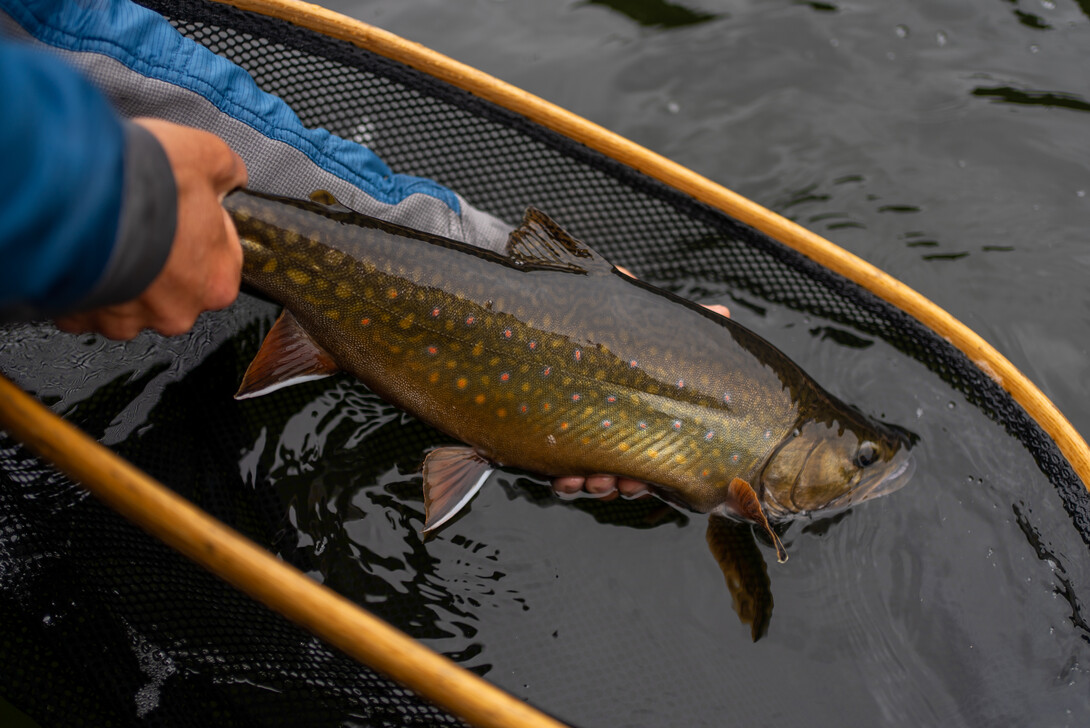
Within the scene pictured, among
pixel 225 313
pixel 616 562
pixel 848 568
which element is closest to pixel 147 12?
pixel 225 313

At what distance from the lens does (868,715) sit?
2459 mm

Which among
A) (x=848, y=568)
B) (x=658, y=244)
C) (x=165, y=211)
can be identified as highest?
(x=165, y=211)

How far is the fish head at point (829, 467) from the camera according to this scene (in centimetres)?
249

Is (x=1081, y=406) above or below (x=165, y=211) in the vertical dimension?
below

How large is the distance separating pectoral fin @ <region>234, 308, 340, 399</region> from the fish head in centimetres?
153

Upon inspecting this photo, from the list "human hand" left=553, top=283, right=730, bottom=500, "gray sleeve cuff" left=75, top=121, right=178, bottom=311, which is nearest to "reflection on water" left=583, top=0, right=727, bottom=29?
"human hand" left=553, top=283, right=730, bottom=500

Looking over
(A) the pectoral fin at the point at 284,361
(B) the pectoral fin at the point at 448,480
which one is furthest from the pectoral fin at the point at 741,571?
(A) the pectoral fin at the point at 284,361

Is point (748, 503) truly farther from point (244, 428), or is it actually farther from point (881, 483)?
point (244, 428)

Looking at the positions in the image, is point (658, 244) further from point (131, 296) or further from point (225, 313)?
point (131, 296)

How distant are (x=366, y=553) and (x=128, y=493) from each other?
127 centimetres

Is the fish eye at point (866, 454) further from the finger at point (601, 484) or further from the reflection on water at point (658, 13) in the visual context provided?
the reflection on water at point (658, 13)

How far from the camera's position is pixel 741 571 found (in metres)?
2.69

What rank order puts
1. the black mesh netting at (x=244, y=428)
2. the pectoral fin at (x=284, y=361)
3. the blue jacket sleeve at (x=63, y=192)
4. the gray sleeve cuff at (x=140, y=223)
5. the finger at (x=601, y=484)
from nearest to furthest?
the blue jacket sleeve at (x=63, y=192)
the gray sleeve cuff at (x=140, y=223)
the black mesh netting at (x=244, y=428)
the pectoral fin at (x=284, y=361)
the finger at (x=601, y=484)

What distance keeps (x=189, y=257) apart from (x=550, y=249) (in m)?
1.16
